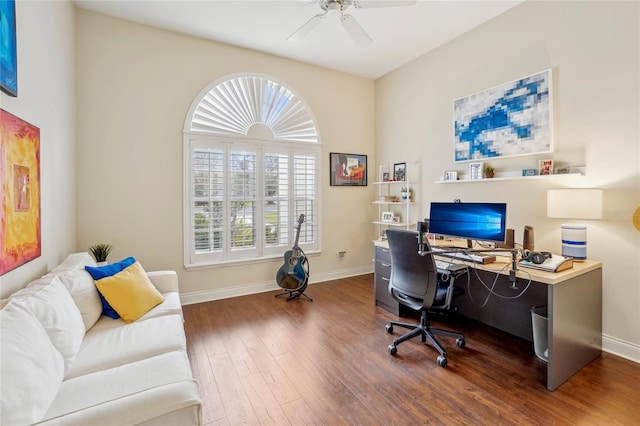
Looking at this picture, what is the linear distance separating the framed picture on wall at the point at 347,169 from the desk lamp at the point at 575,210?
272cm

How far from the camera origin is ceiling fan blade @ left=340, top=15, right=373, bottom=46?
2.49m

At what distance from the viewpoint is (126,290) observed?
82.7 inches

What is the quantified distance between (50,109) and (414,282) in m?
3.20

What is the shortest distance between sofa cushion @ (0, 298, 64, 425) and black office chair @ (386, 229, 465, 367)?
211 cm

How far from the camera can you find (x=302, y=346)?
2.53 m

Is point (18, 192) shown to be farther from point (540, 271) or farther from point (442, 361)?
point (540, 271)

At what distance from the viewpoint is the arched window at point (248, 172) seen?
3592 millimetres

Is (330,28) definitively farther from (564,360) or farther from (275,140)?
(564,360)

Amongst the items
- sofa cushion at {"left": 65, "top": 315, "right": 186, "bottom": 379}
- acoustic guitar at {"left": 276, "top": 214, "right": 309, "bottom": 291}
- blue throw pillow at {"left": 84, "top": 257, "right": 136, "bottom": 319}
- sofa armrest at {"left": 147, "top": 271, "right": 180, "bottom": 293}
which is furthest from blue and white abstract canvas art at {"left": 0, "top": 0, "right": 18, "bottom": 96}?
acoustic guitar at {"left": 276, "top": 214, "right": 309, "bottom": 291}

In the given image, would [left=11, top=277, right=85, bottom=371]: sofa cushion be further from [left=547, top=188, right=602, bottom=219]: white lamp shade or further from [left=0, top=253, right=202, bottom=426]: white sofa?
[left=547, top=188, right=602, bottom=219]: white lamp shade

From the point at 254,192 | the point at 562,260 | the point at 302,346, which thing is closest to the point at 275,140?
the point at 254,192

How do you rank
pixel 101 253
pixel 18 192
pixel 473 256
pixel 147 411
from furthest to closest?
pixel 101 253, pixel 473 256, pixel 18 192, pixel 147 411

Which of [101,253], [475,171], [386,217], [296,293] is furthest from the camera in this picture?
[386,217]

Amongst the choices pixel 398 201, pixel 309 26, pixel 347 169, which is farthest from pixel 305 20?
pixel 398 201
